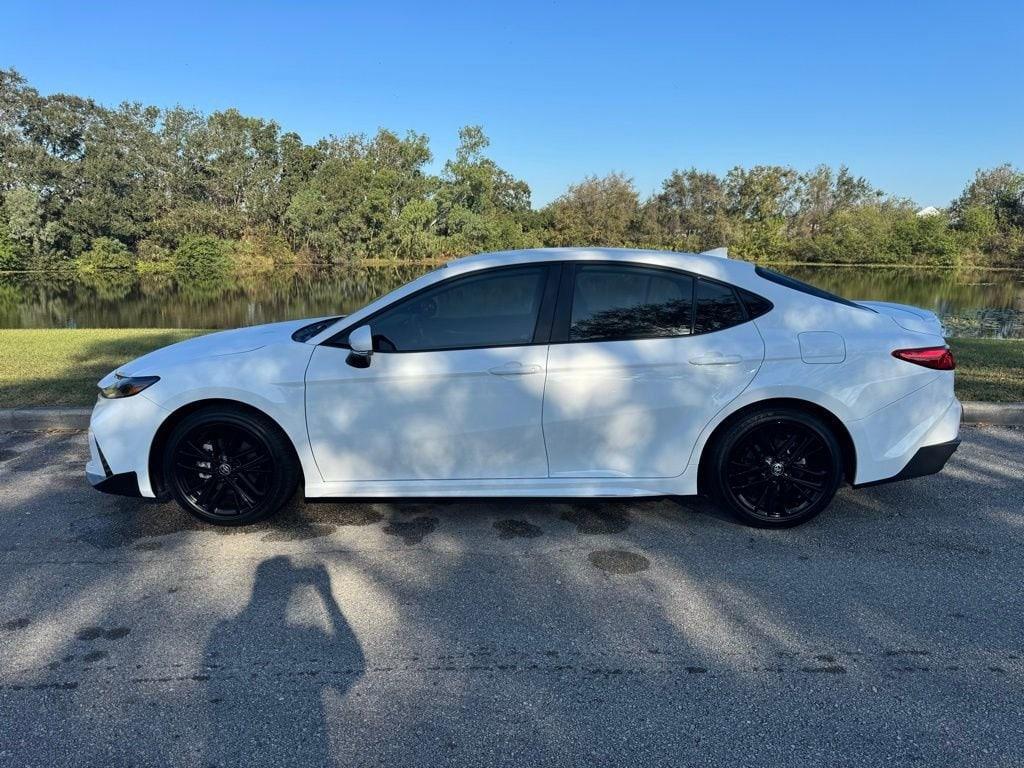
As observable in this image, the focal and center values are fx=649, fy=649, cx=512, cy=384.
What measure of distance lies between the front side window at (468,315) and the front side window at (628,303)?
9.7 inches

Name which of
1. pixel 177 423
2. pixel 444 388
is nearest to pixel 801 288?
pixel 444 388

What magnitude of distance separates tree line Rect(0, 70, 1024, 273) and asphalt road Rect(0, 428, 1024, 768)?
54.9 m

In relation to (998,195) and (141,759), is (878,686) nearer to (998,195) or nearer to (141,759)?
(141,759)

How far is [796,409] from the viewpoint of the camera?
141 inches

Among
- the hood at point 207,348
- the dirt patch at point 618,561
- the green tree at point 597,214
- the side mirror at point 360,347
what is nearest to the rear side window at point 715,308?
the dirt patch at point 618,561

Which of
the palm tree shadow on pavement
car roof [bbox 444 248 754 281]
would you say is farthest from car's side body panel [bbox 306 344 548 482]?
the palm tree shadow on pavement

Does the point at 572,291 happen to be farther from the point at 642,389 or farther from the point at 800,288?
the point at 800,288

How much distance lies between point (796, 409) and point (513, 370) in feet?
5.20

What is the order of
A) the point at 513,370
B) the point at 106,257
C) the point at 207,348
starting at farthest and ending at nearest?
1. the point at 106,257
2. the point at 207,348
3. the point at 513,370

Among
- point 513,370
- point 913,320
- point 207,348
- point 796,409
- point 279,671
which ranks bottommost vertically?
A: point 279,671

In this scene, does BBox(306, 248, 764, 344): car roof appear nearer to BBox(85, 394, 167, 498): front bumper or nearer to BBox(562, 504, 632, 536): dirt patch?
BBox(85, 394, 167, 498): front bumper

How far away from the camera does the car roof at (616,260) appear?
3682 mm

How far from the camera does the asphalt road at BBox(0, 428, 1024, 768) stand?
214 centimetres

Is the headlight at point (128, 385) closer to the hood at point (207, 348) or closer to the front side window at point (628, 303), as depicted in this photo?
the hood at point (207, 348)
